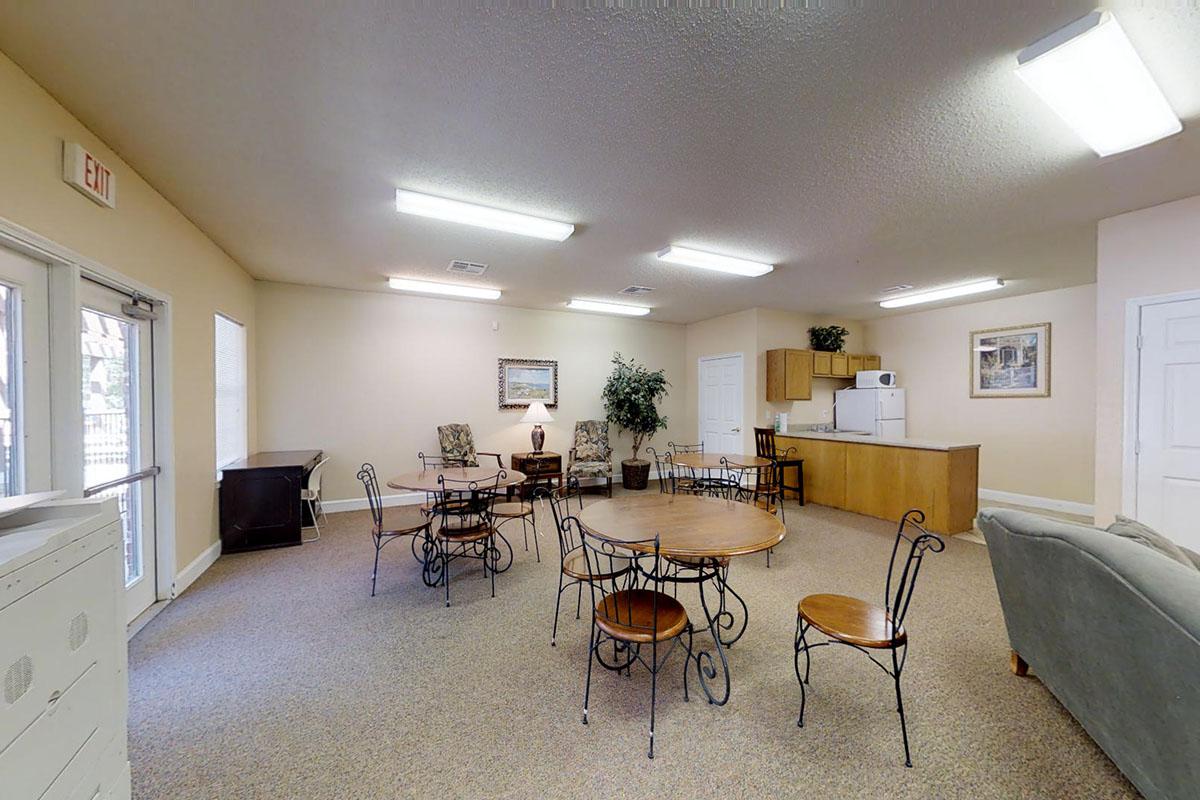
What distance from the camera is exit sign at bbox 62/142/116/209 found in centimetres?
202

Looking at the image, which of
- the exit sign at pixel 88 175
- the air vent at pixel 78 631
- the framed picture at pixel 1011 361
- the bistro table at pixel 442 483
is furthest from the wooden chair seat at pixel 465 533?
the framed picture at pixel 1011 361

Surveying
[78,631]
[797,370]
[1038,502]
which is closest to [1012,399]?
[1038,502]

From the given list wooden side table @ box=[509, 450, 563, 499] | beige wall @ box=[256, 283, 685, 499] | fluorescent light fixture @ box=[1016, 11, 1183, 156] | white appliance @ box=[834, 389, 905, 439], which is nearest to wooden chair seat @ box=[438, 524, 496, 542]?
wooden side table @ box=[509, 450, 563, 499]

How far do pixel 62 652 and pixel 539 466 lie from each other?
471cm

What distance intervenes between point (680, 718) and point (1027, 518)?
69.2 inches

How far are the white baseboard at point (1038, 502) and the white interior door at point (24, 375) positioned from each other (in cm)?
855

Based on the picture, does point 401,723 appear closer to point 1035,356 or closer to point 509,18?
point 509,18

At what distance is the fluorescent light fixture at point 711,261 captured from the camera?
12.7ft

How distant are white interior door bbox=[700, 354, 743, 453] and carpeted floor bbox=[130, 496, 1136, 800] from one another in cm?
368

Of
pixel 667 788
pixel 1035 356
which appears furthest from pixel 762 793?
pixel 1035 356

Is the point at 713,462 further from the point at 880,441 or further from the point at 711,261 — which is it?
the point at 880,441

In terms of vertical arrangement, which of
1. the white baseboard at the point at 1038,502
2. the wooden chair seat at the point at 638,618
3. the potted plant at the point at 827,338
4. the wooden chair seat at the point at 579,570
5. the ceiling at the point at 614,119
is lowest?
the white baseboard at the point at 1038,502

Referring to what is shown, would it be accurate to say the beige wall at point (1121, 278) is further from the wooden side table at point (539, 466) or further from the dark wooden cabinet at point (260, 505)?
the dark wooden cabinet at point (260, 505)

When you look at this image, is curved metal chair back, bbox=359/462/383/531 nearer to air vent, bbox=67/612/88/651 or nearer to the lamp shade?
air vent, bbox=67/612/88/651
